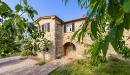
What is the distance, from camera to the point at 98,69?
23312 mm

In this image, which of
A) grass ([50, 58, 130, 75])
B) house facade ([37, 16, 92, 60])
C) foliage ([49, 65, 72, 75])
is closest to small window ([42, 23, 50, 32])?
house facade ([37, 16, 92, 60])

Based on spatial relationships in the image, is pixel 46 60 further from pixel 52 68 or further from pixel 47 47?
pixel 52 68

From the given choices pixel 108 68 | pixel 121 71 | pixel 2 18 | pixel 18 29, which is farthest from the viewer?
pixel 108 68

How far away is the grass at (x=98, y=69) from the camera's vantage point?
864 inches

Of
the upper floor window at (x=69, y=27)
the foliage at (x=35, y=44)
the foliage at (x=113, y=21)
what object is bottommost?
the foliage at (x=113, y=21)


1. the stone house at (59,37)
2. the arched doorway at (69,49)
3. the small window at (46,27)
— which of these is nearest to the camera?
the stone house at (59,37)

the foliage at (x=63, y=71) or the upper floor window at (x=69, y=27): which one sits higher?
the upper floor window at (x=69, y=27)

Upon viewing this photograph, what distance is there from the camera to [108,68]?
76.2 feet

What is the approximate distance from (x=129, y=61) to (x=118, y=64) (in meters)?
2.23

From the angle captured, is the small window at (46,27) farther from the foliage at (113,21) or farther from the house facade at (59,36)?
the foliage at (113,21)

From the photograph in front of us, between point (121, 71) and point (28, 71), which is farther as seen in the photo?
point (28, 71)

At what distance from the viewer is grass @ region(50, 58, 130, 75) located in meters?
22.0

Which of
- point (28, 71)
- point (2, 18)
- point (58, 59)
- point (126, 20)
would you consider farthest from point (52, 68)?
point (126, 20)

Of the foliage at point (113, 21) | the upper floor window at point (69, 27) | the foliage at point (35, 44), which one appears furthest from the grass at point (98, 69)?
the foliage at point (113, 21)
